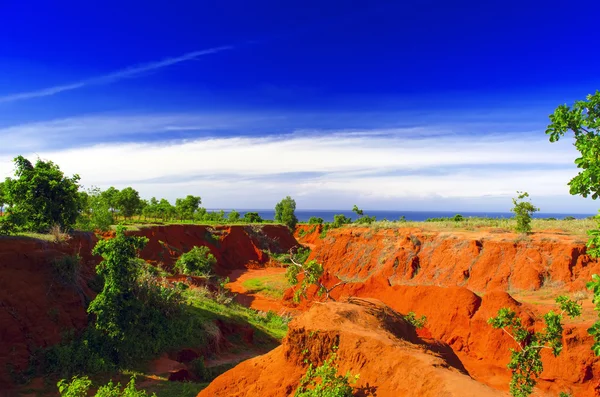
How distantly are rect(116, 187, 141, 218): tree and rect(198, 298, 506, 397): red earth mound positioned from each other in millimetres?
48874

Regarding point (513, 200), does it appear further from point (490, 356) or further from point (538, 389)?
point (538, 389)

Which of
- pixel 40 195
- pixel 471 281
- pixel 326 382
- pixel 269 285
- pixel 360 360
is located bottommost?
pixel 269 285

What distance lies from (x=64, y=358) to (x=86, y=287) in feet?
13.9

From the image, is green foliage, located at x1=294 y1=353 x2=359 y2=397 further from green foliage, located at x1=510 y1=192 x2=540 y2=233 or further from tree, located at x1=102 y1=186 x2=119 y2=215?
tree, located at x1=102 y1=186 x2=119 y2=215

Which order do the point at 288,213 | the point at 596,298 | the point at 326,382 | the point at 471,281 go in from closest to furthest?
the point at 596,298 → the point at 326,382 → the point at 471,281 → the point at 288,213

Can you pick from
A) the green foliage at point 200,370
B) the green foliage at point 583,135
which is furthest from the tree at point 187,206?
the green foliage at point 583,135

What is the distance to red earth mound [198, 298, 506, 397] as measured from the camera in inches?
Result: 284

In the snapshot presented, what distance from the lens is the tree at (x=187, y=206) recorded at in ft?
222

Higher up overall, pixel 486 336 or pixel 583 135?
pixel 583 135

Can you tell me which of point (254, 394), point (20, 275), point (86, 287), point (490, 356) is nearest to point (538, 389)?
point (490, 356)

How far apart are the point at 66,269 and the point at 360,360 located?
1448 cm

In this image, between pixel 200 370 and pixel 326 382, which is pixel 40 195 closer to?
pixel 200 370

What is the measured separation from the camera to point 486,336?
19375 mm

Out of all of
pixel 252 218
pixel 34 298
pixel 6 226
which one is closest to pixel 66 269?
pixel 34 298
